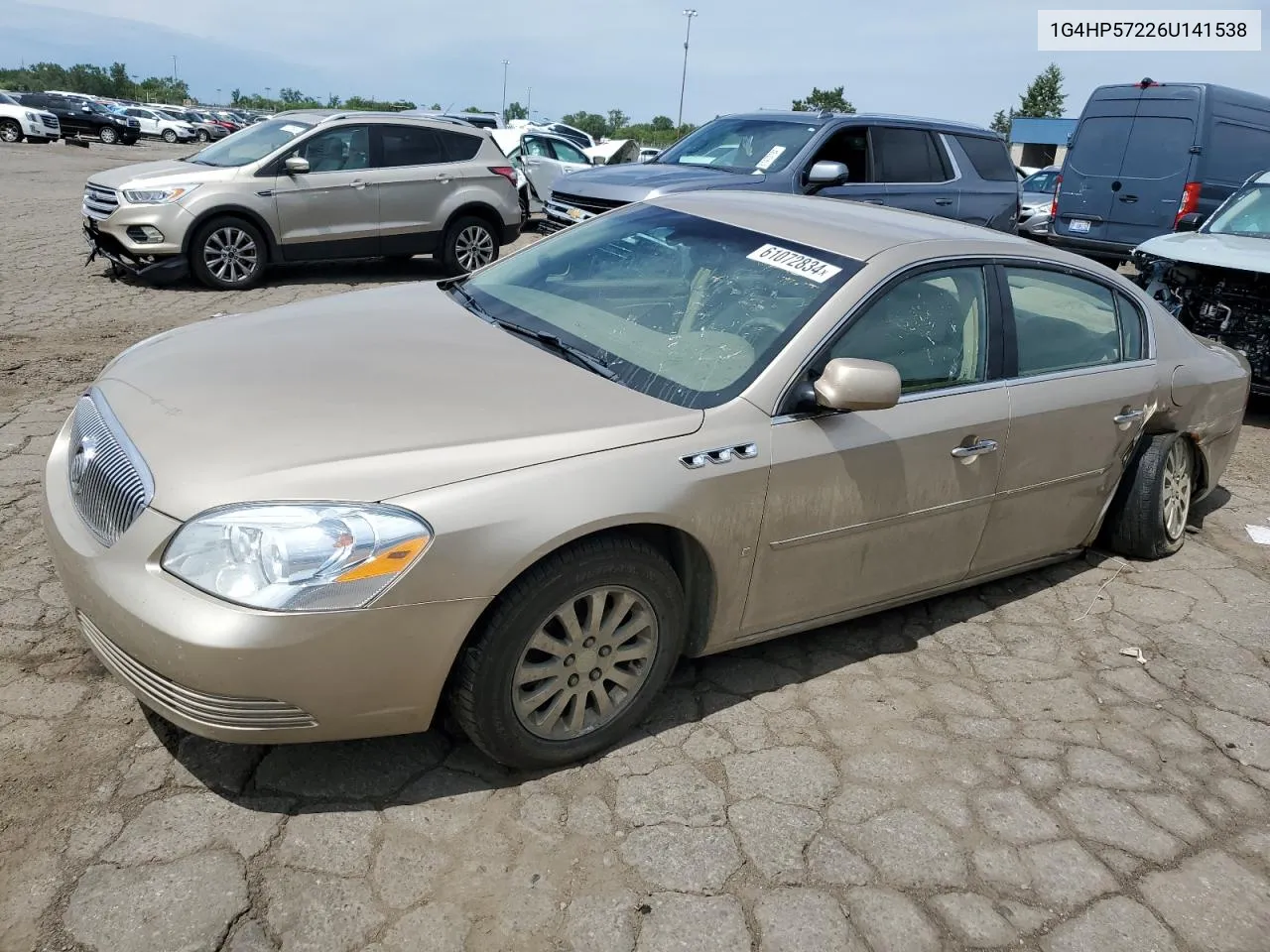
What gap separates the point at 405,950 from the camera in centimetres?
228

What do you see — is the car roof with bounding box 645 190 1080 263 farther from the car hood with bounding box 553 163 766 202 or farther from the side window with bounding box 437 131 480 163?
the side window with bounding box 437 131 480 163

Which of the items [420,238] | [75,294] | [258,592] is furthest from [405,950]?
[420,238]

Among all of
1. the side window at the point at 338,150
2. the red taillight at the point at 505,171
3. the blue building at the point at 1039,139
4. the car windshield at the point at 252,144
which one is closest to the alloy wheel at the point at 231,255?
the car windshield at the point at 252,144

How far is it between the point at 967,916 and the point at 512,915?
115 cm

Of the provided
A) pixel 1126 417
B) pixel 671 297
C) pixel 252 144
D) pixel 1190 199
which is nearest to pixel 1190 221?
pixel 1190 199

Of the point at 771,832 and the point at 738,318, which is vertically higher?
the point at 738,318

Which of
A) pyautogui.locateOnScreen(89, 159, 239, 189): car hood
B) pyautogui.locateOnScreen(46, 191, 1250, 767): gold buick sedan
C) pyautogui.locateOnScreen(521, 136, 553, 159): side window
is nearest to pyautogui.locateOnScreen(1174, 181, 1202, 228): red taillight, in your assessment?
pyautogui.locateOnScreen(46, 191, 1250, 767): gold buick sedan

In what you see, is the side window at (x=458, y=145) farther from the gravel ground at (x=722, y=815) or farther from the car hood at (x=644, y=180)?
the gravel ground at (x=722, y=815)

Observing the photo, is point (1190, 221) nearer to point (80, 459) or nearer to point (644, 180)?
point (644, 180)

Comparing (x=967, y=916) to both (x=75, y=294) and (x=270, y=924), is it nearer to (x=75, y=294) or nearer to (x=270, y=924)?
(x=270, y=924)

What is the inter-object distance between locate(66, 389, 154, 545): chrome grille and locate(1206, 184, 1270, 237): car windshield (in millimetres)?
8280

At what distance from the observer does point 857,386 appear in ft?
9.71

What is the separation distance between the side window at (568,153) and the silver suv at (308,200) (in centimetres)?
653

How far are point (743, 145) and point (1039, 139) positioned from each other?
40.5 metres
